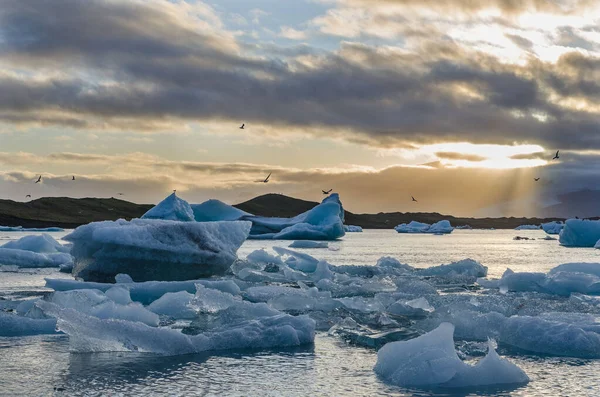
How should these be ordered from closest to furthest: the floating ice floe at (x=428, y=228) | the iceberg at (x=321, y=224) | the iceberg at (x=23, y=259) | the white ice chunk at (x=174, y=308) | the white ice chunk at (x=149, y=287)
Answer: the white ice chunk at (x=174, y=308) < the white ice chunk at (x=149, y=287) < the iceberg at (x=23, y=259) < the iceberg at (x=321, y=224) < the floating ice floe at (x=428, y=228)

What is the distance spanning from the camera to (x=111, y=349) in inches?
278

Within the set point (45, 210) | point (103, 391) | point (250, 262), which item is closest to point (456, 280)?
point (250, 262)

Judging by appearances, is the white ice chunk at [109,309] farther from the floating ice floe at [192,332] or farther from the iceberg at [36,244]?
the iceberg at [36,244]

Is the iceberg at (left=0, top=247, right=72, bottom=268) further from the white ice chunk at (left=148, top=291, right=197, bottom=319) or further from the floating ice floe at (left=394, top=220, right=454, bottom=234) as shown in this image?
the floating ice floe at (left=394, top=220, right=454, bottom=234)

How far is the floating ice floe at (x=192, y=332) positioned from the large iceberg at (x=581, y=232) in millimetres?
37098

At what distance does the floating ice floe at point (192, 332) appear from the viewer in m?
6.96

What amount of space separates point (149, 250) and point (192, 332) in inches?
234

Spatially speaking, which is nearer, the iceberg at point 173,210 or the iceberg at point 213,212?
the iceberg at point 173,210

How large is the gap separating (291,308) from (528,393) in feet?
16.5

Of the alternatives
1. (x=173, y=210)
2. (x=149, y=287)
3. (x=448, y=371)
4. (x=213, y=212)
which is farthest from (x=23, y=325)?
(x=213, y=212)

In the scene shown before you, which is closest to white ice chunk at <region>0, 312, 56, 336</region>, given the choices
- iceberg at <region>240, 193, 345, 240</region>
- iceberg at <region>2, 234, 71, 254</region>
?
iceberg at <region>2, 234, 71, 254</region>

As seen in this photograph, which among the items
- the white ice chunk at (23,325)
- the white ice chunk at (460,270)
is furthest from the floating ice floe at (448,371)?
the white ice chunk at (460,270)

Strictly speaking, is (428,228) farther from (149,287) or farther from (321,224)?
(149,287)

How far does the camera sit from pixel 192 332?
8.04 metres
